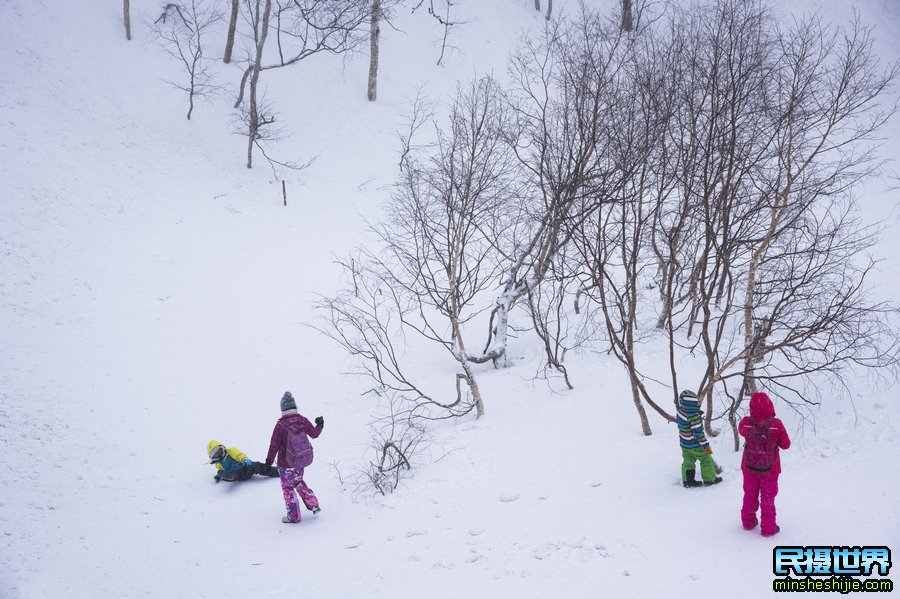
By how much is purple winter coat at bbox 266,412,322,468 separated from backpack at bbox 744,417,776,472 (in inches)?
206

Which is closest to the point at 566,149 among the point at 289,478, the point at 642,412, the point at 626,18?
the point at 626,18

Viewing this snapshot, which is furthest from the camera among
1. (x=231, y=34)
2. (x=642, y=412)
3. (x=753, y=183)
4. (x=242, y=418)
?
(x=231, y=34)

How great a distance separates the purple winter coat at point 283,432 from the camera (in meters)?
7.88

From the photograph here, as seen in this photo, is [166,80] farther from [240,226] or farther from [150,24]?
[240,226]

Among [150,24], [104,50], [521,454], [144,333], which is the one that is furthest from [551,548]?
[150,24]

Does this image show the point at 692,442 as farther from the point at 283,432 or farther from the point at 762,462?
the point at 283,432

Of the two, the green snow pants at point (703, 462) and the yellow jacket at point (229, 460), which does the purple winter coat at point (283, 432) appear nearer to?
the yellow jacket at point (229, 460)

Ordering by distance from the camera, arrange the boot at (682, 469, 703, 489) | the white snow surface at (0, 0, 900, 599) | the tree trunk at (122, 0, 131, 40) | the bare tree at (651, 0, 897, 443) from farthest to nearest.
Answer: the tree trunk at (122, 0, 131, 40), the bare tree at (651, 0, 897, 443), the boot at (682, 469, 703, 489), the white snow surface at (0, 0, 900, 599)

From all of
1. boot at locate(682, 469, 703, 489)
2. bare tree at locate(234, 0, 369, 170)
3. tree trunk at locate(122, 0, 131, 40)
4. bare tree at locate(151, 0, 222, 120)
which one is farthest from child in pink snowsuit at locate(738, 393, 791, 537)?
tree trunk at locate(122, 0, 131, 40)

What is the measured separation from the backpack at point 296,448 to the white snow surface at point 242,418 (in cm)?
87

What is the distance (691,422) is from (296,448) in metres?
5.15

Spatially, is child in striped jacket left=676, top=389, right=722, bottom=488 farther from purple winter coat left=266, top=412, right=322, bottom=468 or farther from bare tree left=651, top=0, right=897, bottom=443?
purple winter coat left=266, top=412, right=322, bottom=468

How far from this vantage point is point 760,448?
5938 millimetres

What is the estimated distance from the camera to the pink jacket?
19.4 feet
